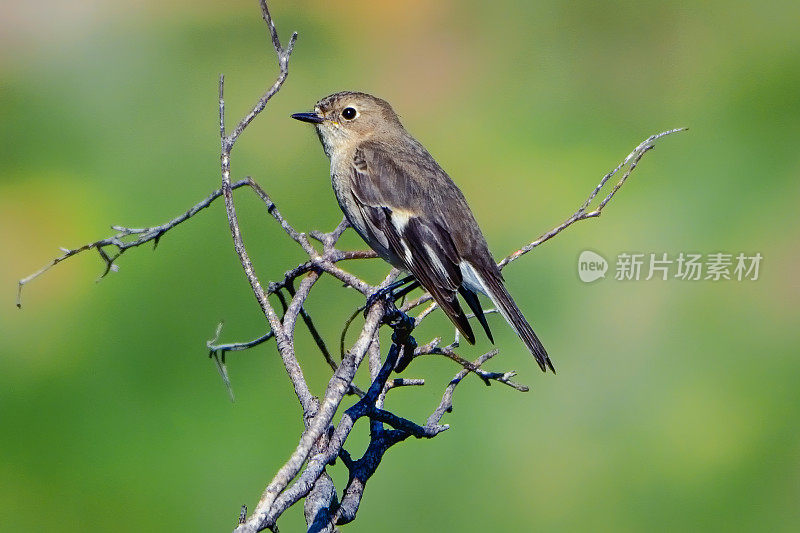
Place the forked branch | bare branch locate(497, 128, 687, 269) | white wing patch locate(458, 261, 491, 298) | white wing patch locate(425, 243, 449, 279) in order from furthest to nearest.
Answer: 1. white wing patch locate(458, 261, 491, 298)
2. white wing patch locate(425, 243, 449, 279)
3. bare branch locate(497, 128, 687, 269)
4. the forked branch

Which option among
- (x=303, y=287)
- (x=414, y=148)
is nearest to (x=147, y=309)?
(x=414, y=148)

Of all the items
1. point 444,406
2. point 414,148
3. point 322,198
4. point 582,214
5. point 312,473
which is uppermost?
point 322,198

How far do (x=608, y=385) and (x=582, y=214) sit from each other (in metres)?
4.26

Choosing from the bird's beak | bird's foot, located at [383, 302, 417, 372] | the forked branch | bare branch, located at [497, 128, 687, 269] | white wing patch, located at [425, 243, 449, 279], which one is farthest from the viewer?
the bird's beak

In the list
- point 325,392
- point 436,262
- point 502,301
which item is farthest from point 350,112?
point 325,392

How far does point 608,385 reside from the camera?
705cm

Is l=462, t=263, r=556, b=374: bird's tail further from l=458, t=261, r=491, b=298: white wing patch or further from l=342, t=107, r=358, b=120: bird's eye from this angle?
l=342, t=107, r=358, b=120: bird's eye

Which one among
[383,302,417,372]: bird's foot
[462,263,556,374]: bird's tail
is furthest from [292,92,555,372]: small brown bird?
[383,302,417,372]: bird's foot

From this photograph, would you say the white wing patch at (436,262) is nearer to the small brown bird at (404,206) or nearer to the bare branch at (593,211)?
the small brown bird at (404,206)

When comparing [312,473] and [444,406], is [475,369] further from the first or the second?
[312,473]

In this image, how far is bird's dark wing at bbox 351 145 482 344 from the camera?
3568 mm

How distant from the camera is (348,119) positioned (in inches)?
165

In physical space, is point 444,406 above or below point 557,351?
below

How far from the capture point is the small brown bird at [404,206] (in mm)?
3611
